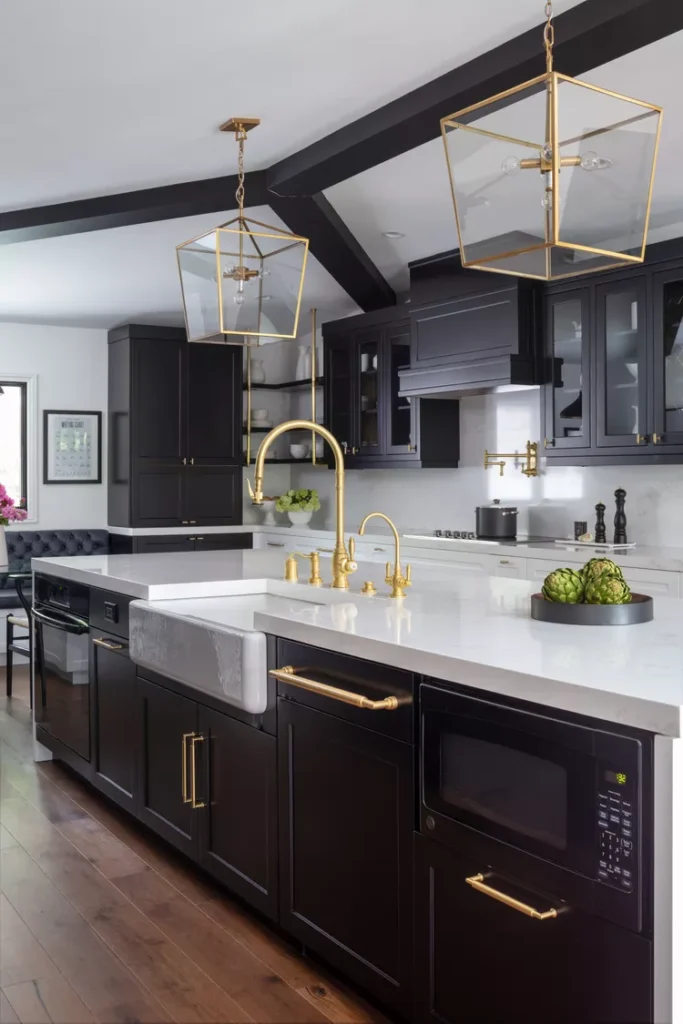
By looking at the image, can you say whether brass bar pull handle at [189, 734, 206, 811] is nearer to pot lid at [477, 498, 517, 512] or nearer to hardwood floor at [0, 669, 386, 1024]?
hardwood floor at [0, 669, 386, 1024]

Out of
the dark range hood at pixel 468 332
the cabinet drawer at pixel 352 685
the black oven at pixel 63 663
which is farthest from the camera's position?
the dark range hood at pixel 468 332

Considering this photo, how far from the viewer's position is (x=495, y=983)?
1.77 meters

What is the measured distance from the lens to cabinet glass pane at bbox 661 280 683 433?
4.55m

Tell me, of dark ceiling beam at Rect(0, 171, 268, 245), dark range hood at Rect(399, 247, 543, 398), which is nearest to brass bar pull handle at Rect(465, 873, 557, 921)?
dark ceiling beam at Rect(0, 171, 268, 245)

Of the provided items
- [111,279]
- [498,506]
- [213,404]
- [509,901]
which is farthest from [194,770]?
[213,404]

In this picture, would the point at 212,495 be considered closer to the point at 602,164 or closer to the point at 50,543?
A: the point at 50,543

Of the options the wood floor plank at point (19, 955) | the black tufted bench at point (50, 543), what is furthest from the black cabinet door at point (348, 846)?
the black tufted bench at point (50, 543)

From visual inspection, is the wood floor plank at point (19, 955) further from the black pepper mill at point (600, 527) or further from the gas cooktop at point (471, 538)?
the black pepper mill at point (600, 527)

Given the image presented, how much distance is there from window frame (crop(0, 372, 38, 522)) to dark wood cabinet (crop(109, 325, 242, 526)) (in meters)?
0.59

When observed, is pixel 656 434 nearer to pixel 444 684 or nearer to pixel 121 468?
pixel 444 684

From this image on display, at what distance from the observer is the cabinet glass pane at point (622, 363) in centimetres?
476

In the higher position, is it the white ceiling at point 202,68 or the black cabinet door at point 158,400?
the white ceiling at point 202,68

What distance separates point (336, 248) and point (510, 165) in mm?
3516

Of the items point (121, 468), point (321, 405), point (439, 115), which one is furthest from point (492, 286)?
point (121, 468)
